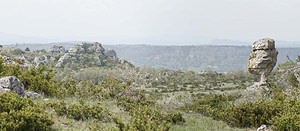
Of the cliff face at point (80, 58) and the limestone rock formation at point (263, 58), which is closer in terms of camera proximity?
the limestone rock formation at point (263, 58)

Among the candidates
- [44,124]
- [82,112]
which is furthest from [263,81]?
[44,124]

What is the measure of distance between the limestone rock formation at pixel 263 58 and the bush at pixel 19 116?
69.0ft

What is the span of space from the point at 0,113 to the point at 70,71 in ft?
209

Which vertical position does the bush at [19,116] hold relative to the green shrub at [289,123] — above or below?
above

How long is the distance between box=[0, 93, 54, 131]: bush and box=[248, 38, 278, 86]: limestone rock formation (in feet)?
69.0

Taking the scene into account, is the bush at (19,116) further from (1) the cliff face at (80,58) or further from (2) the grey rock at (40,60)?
(1) the cliff face at (80,58)

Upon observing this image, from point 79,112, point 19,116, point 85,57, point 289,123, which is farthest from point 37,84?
point 85,57

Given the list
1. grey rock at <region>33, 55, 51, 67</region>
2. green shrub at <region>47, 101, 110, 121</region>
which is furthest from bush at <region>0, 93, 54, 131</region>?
grey rock at <region>33, 55, 51, 67</region>

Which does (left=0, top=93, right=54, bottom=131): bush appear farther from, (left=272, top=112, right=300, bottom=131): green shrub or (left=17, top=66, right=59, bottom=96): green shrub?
(left=17, top=66, right=59, bottom=96): green shrub

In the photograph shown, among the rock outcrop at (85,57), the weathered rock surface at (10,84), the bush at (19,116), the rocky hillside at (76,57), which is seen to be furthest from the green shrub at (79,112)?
the rock outcrop at (85,57)

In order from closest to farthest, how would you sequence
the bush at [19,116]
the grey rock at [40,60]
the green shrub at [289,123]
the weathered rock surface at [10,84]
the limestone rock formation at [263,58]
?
1. the bush at [19,116]
2. the green shrub at [289,123]
3. the weathered rock surface at [10,84]
4. the limestone rock formation at [263,58]
5. the grey rock at [40,60]

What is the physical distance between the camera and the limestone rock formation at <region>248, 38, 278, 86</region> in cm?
2516

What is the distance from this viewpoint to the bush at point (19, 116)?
6.07 meters

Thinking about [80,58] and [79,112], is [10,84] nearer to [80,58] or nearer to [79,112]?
[79,112]
